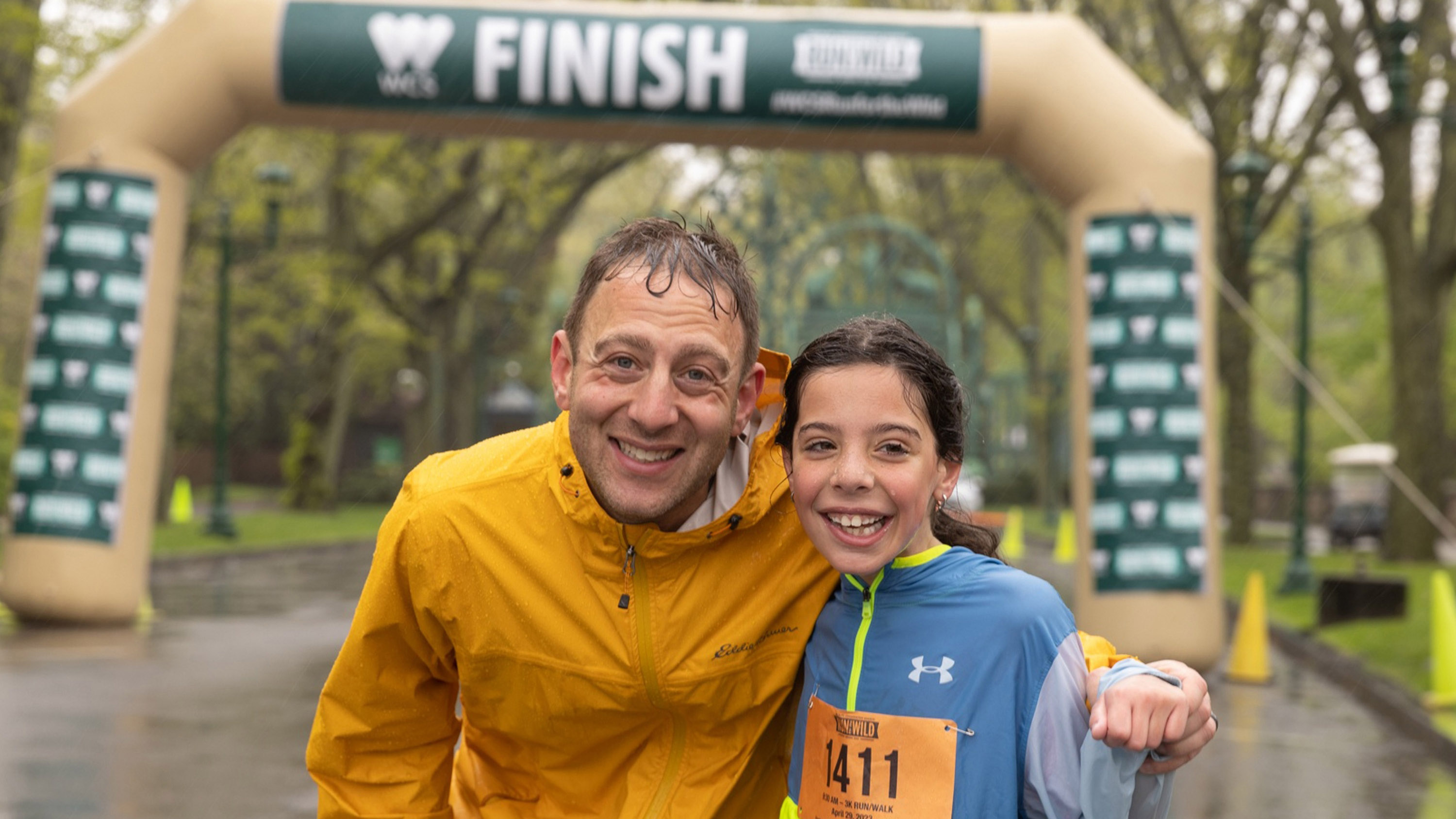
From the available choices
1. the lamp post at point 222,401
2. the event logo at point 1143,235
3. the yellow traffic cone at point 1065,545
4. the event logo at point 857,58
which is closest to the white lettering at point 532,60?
the event logo at point 857,58

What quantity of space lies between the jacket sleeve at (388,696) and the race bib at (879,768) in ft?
2.46

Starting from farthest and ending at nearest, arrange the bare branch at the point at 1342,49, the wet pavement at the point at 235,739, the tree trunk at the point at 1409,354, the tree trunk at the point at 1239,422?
the tree trunk at the point at 1239,422, the tree trunk at the point at 1409,354, the bare branch at the point at 1342,49, the wet pavement at the point at 235,739

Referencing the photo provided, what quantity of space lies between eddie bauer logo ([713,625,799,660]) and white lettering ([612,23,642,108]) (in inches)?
321

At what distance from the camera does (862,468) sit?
2.35 metres

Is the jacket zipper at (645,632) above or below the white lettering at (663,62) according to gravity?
below

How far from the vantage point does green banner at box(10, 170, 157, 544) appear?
10.6 meters

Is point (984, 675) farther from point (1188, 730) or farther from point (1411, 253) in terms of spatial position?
point (1411, 253)

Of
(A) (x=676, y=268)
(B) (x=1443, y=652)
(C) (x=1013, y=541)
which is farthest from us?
(C) (x=1013, y=541)

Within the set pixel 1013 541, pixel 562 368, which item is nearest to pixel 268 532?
pixel 1013 541

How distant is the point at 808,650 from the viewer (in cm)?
262

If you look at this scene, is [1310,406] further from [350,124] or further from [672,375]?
[672,375]

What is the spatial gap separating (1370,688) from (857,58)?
6.03 meters

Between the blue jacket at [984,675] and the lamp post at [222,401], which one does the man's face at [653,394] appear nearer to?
the blue jacket at [984,675]

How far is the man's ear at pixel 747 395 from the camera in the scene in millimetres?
2621
